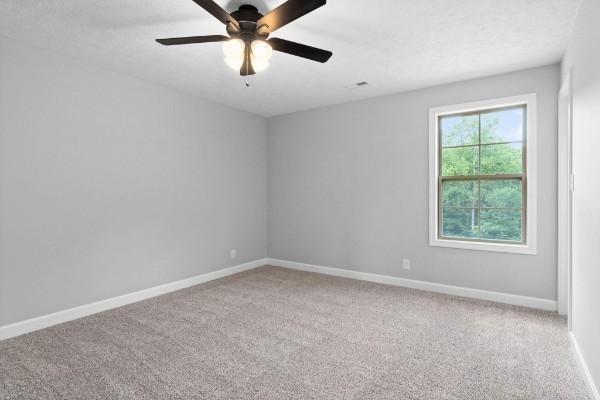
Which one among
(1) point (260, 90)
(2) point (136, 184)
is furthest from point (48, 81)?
(1) point (260, 90)

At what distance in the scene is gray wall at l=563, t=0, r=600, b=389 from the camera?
1941 mm

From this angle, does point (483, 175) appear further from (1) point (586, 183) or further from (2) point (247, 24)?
(2) point (247, 24)

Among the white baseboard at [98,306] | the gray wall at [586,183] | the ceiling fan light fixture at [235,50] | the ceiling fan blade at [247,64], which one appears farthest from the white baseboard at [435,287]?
the ceiling fan light fixture at [235,50]

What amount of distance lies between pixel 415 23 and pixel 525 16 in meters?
0.80

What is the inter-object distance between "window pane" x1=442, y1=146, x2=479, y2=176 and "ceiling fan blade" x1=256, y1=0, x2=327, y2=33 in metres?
2.80

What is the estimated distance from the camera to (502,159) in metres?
3.76

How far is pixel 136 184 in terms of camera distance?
3.78m

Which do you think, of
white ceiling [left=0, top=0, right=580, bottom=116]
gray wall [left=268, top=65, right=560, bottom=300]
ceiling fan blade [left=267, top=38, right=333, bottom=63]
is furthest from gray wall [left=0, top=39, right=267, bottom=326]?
ceiling fan blade [left=267, top=38, right=333, bottom=63]

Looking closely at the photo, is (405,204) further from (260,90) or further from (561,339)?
(260,90)

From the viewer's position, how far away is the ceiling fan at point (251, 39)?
2.13 meters

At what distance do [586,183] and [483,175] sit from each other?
1704 millimetres

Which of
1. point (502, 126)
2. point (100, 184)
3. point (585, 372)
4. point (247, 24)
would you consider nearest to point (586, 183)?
point (585, 372)

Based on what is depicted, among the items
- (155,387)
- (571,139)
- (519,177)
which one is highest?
(571,139)

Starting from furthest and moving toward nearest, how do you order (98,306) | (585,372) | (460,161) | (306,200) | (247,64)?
(306,200) → (460,161) → (98,306) → (247,64) → (585,372)
